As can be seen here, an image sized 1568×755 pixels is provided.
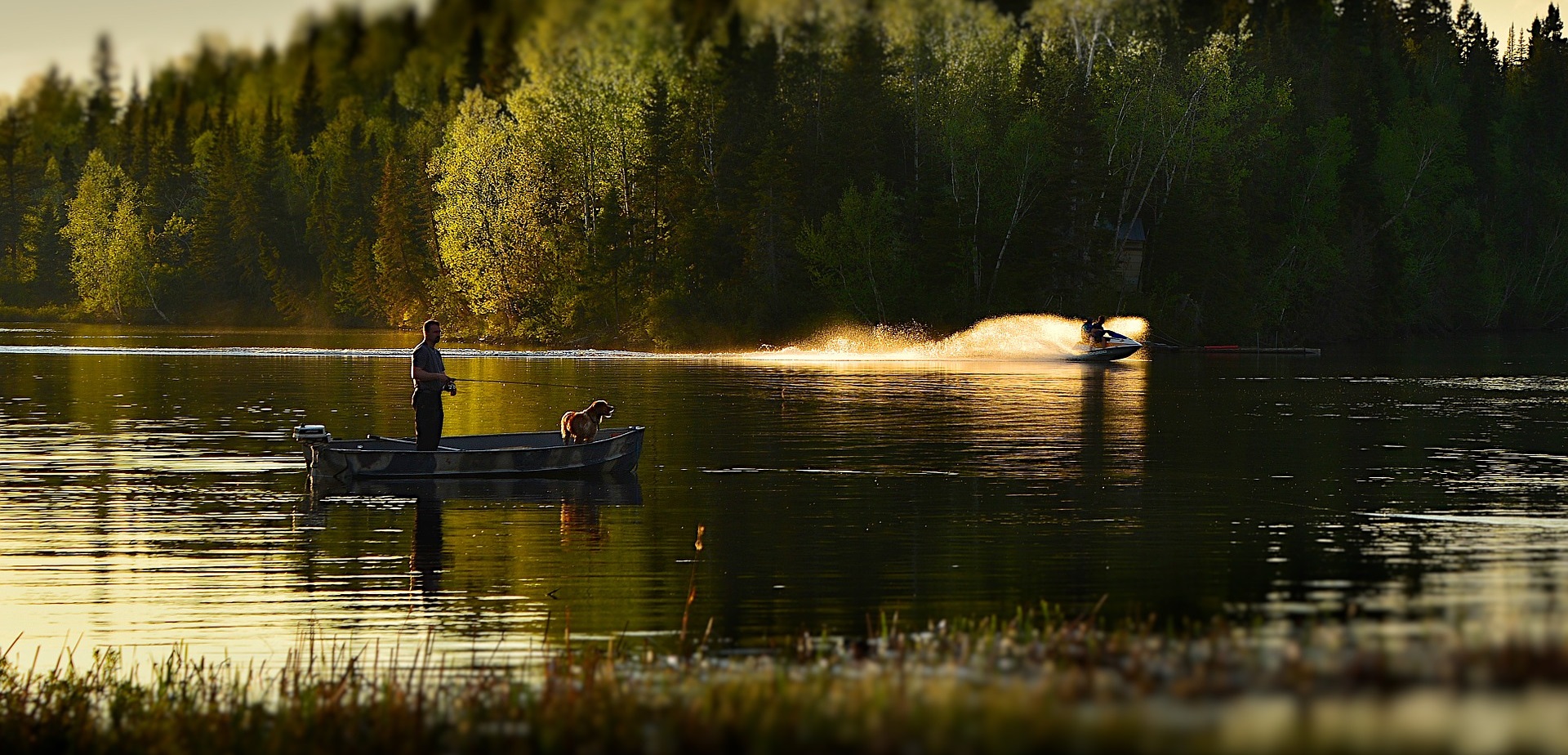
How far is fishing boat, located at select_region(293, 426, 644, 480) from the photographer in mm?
29984

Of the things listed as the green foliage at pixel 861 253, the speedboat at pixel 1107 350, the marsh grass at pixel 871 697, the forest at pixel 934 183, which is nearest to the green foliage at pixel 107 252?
the forest at pixel 934 183

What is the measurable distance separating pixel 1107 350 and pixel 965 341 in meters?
13.7

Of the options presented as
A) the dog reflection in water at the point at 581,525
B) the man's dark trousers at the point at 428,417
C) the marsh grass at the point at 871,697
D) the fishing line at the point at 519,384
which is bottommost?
the dog reflection in water at the point at 581,525

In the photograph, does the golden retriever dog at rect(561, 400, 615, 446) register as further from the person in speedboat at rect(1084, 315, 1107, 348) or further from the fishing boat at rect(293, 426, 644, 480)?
the person in speedboat at rect(1084, 315, 1107, 348)

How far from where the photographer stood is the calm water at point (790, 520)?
17.9 m

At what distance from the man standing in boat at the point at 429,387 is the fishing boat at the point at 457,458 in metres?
0.34

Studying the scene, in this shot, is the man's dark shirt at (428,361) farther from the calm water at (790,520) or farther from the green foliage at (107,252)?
the green foliage at (107,252)

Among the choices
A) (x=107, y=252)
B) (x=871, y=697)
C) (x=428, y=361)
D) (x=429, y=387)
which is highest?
(x=107, y=252)

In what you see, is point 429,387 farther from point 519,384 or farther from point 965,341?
point 965,341

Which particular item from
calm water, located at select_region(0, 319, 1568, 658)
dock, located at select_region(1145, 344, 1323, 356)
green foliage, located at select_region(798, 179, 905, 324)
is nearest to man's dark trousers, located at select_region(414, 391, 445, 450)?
calm water, located at select_region(0, 319, 1568, 658)

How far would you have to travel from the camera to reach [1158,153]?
95.4 metres

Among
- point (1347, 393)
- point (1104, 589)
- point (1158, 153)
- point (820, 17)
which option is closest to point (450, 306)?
point (820, 17)

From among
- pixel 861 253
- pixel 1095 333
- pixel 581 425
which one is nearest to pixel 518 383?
pixel 1095 333

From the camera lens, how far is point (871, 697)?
→ 10.9 meters
